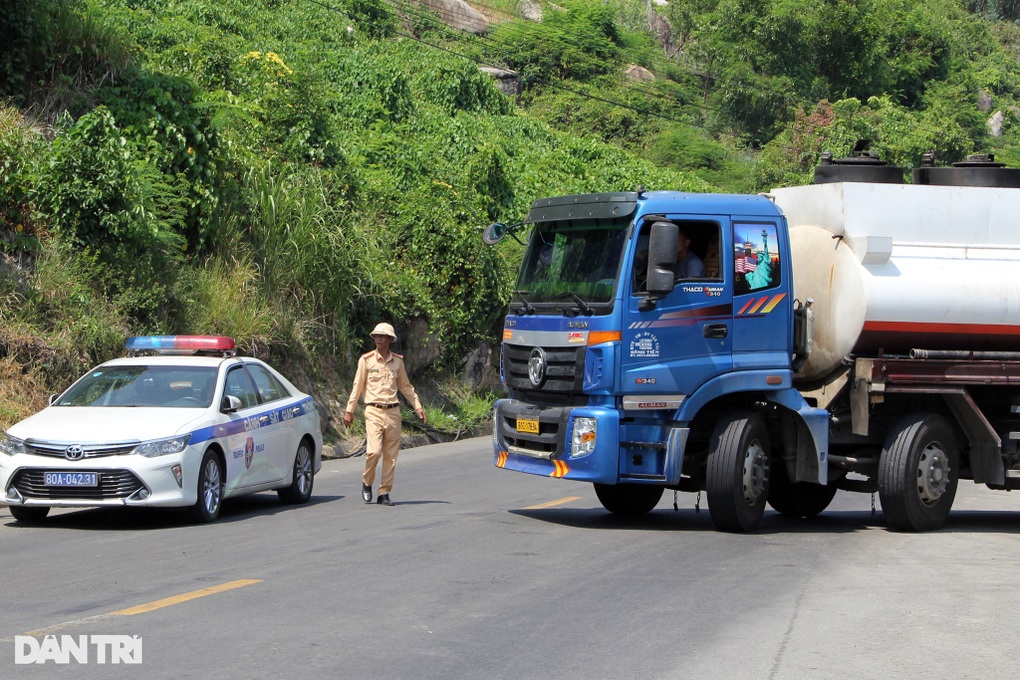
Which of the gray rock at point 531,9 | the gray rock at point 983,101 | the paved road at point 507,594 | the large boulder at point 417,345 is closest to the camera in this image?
the paved road at point 507,594

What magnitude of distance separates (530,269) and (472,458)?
26.4 ft

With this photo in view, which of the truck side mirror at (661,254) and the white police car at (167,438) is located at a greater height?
the truck side mirror at (661,254)

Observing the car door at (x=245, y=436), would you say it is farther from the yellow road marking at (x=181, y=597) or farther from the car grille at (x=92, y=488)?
the yellow road marking at (x=181, y=597)

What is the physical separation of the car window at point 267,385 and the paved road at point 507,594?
1.24 m

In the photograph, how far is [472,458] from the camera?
20062 millimetres

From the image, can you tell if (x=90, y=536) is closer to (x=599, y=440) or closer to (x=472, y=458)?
(x=599, y=440)

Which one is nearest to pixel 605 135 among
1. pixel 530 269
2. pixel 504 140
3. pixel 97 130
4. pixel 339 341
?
pixel 504 140

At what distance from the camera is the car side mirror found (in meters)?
12.4

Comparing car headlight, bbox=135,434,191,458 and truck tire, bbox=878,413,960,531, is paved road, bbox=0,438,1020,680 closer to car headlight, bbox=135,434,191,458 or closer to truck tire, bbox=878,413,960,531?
truck tire, bbox=878,413,960,531

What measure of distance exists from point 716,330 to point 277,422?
4774mm

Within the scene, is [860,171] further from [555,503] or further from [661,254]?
[555,503]

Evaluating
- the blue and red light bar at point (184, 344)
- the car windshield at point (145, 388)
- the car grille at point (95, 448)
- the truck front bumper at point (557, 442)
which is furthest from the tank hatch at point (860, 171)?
the car grille at point (95, 448)

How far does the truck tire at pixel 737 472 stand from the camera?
37.8 feet

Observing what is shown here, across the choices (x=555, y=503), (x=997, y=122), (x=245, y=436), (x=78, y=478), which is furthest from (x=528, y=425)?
(x=997, y=122)
